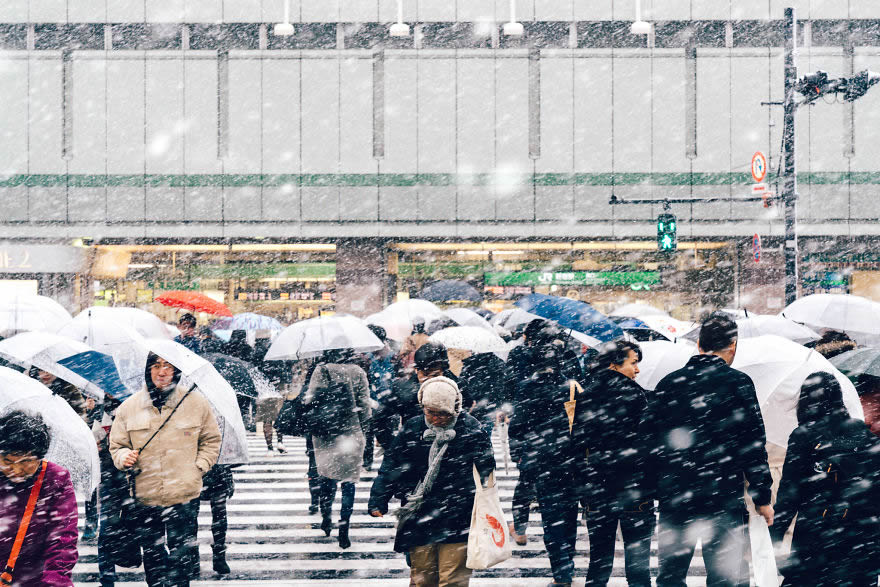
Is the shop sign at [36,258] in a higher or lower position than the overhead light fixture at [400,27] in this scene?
lower

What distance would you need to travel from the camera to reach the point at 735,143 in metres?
27.9

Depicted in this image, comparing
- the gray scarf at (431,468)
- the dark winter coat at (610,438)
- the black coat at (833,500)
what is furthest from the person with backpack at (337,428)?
the black coat at (833,500)

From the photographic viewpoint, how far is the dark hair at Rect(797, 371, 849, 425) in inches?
177

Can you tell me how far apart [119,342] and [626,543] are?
4611 mm

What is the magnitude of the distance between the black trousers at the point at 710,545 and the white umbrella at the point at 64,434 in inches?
139

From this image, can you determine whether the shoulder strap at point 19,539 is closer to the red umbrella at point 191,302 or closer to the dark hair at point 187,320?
the dark hair at point 187,320

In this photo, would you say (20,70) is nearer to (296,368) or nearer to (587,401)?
(296,368)

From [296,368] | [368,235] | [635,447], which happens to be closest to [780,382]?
[635,447]

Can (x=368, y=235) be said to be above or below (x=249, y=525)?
above

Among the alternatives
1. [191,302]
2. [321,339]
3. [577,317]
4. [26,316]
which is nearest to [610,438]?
[577,317]

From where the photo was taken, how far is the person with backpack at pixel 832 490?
4449mm

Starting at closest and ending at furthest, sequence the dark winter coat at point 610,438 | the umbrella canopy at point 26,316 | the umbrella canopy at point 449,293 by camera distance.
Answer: the dark winter coat at point 610,438 < the umbrella canopy at point 26,316 < the umbrella canopy at point 449,293

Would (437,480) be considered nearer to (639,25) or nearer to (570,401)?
(570,401)

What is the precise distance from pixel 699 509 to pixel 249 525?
5.33 m
